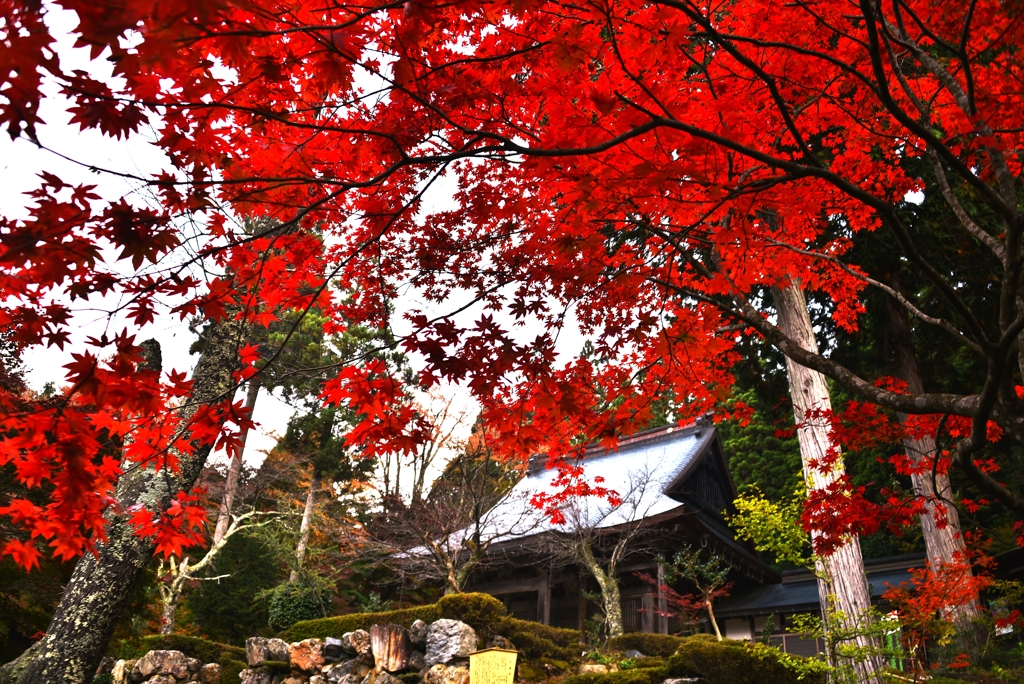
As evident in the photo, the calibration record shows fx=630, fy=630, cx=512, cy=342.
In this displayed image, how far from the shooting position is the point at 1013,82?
181 inches

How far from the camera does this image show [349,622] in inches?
450

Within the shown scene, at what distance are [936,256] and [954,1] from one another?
24.2 feet

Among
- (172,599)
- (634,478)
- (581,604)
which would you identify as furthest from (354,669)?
(634,478)

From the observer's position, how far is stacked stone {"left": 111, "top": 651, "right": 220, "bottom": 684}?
29.1 ft

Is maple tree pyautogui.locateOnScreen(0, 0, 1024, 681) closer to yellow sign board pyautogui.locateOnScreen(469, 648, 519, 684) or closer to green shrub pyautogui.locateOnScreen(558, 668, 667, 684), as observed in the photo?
yellow sign board pyautogui.locateOnScreen(469, 648, 519, 684)

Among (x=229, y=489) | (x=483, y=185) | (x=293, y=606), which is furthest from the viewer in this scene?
(x=229, y=489)

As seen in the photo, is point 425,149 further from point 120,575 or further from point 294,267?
point 120,575

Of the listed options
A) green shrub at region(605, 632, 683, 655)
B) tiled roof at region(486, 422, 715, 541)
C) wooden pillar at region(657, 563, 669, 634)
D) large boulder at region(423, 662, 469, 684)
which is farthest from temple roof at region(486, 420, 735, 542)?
large boulder at region(423, 662, 469, 684)

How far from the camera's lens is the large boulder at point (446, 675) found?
788 cm

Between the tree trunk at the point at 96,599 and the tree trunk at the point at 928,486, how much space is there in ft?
28.7

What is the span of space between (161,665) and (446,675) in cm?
435

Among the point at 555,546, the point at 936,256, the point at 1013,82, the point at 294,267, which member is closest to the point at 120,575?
the point at 294,267

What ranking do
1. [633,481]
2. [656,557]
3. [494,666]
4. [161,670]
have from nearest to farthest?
[494,666]
[161,670]
[656,557]
[633,481]

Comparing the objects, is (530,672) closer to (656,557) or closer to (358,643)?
(358,643)
